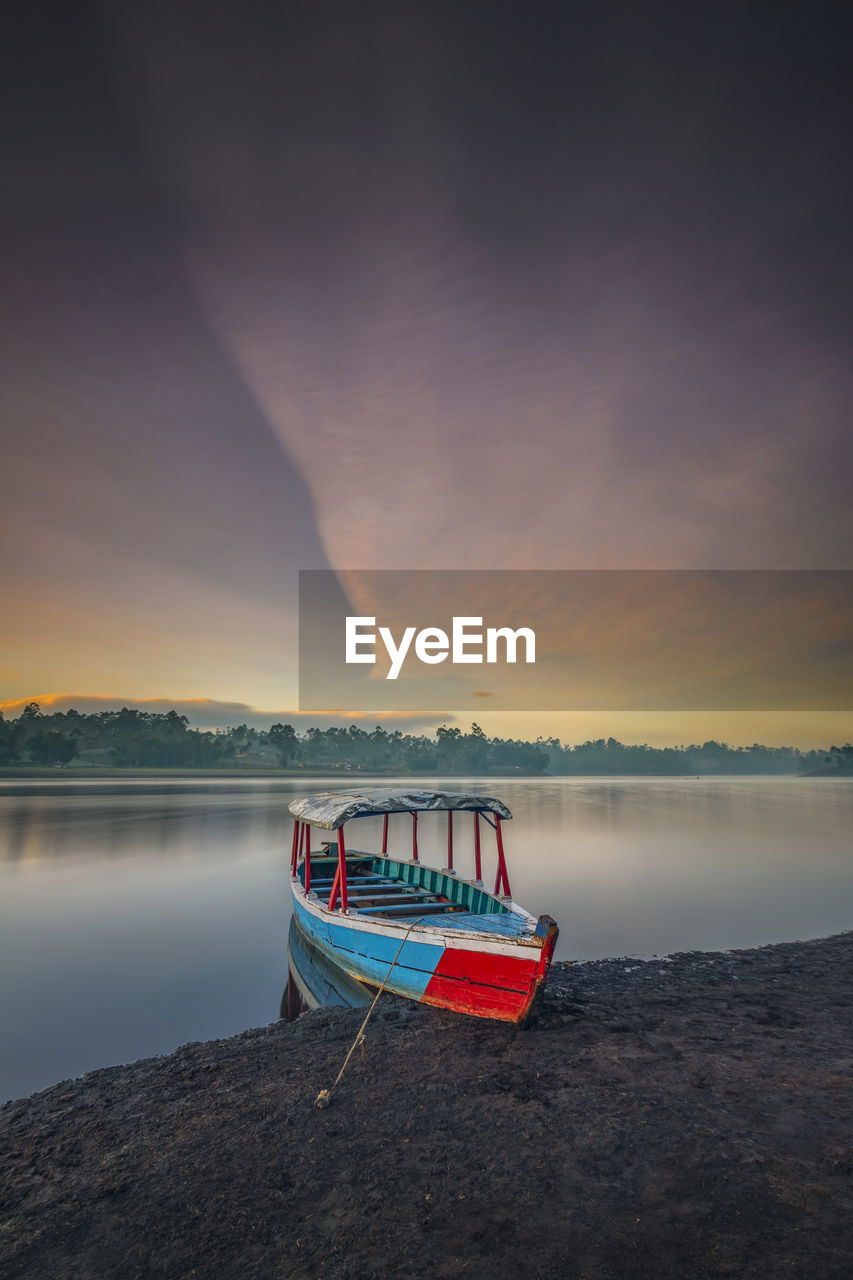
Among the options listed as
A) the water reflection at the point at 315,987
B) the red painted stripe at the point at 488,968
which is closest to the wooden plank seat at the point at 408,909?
the water reflection at the point at 315,987

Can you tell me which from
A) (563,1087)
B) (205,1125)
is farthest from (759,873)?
(205,1125)

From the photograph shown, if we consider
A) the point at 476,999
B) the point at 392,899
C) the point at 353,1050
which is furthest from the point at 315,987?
the point at 476,999

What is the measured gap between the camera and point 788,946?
14.6m

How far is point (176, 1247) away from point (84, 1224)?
961 mm

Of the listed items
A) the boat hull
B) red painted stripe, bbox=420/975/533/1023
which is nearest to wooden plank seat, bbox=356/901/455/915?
the boat hull

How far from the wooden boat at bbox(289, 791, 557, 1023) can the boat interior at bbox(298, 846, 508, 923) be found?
0.02 meters

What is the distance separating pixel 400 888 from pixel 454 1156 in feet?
28.9

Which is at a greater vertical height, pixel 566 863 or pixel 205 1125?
pixel 205 1125

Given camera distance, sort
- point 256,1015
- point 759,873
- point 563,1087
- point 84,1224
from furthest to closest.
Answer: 1. point 759,873
2. point 256,1015
3. point 563,1087
4. point 84,1224

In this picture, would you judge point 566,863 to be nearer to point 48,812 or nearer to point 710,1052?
point 710,1052

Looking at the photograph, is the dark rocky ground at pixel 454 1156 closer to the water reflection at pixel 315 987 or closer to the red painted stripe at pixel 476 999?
the red painted stripe at pixel 476 999

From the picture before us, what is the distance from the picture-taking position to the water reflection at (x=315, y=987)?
11.0 m

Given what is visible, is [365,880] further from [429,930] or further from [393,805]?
[429,930]

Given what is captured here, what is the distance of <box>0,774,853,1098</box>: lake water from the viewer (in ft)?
38.2
